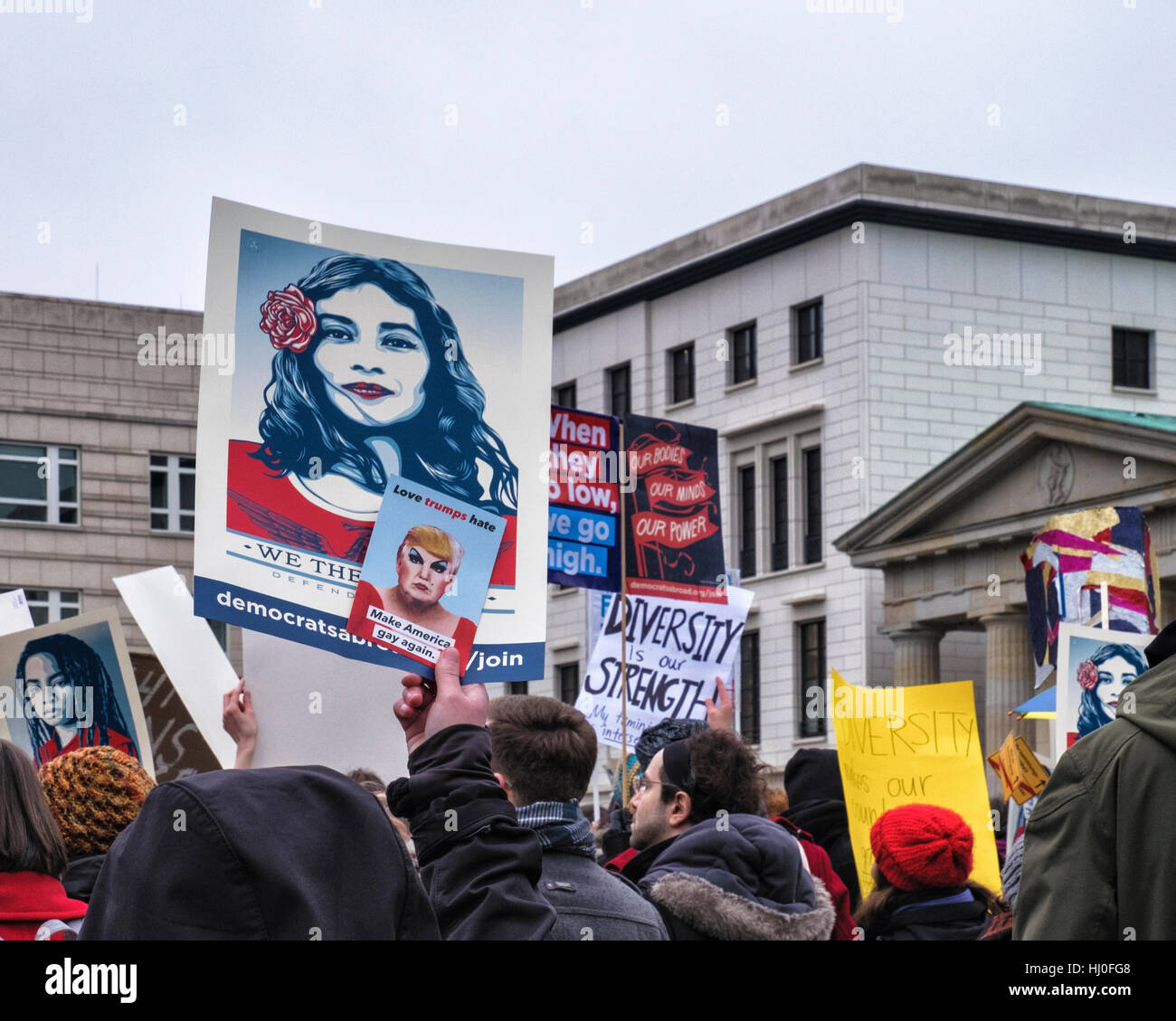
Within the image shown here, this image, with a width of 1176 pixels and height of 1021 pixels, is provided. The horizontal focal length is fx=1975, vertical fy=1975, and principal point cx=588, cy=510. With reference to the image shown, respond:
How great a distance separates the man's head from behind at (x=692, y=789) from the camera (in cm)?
496

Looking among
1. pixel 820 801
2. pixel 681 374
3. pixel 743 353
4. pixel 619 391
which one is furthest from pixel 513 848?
pixel 619 391

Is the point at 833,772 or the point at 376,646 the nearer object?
the point at 376,646

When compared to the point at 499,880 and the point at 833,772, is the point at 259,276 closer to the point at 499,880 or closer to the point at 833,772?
the point at 499,880

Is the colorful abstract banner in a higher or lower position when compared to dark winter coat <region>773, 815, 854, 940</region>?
higher

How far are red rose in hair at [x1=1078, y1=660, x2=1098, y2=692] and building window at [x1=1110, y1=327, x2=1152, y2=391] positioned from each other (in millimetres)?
36568

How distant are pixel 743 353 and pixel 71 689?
37233 millimetres

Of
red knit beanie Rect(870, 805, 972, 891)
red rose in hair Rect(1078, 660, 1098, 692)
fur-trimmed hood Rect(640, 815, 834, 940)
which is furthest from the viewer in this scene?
red rose in hair Rect(1078, 660, 1098, 692)

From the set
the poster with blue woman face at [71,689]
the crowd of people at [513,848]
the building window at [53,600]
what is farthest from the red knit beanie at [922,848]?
the building window at [53,600]

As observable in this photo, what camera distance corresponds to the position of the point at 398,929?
2521 millimetres

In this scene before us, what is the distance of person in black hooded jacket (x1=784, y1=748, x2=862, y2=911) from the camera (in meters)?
7.52

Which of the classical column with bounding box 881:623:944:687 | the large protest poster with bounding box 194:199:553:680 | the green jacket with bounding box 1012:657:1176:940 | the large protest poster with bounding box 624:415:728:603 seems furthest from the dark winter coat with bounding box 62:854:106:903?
the classical column with bounding box 881:623:944:687

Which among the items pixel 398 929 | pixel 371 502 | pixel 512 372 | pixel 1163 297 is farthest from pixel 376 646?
pixel 1163 297

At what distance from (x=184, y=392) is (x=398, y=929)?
Answer: 1523 inches

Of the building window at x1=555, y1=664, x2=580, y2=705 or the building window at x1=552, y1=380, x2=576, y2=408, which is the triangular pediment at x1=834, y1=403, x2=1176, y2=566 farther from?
Result: the building window at x1=552, y1=380, x2=576, y2=408
